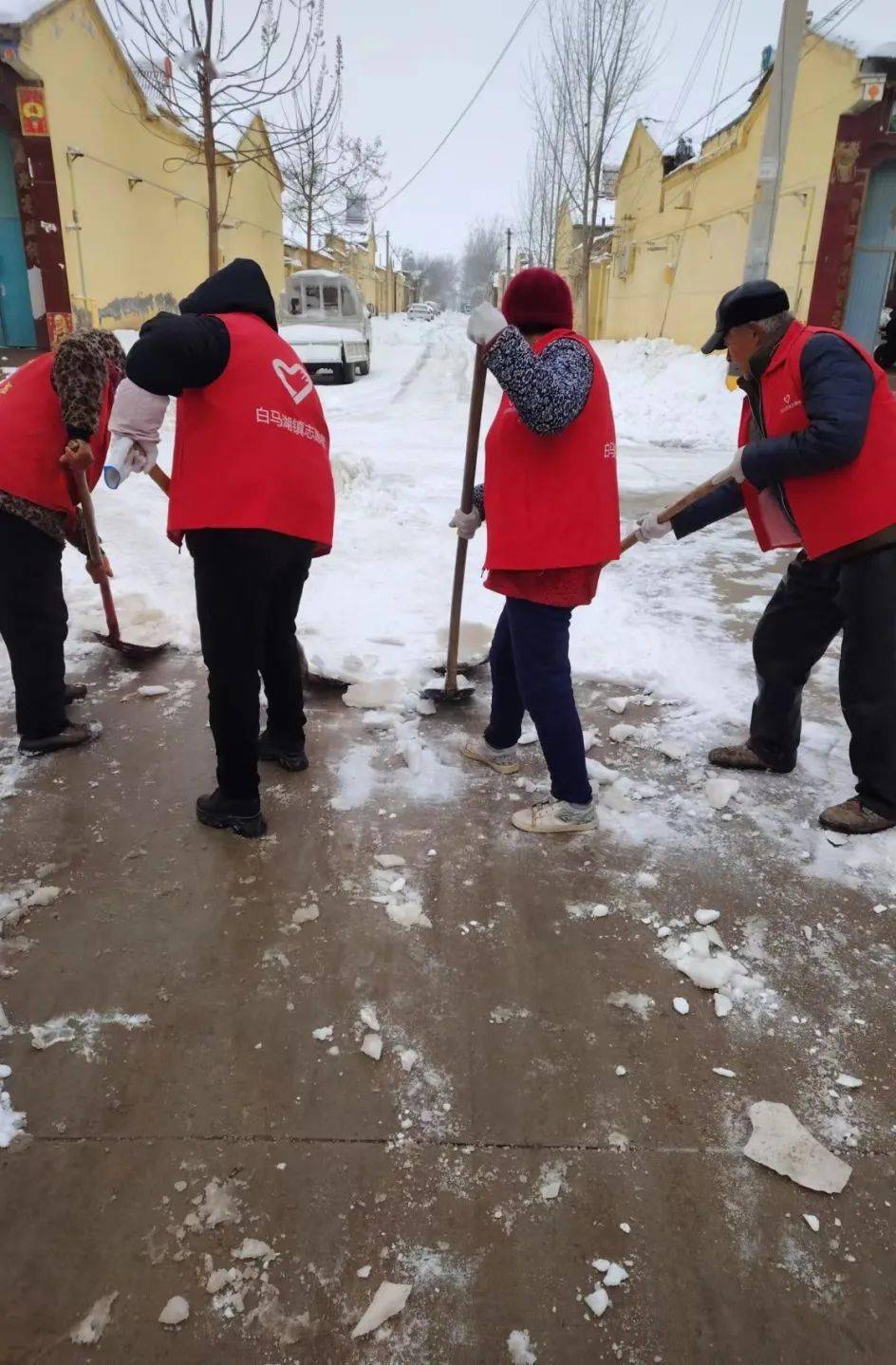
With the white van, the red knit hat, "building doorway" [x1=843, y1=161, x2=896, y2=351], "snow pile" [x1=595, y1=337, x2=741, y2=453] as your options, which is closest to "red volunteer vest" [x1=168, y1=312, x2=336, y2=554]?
the red knit hat

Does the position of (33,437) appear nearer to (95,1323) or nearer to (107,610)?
(107,610)

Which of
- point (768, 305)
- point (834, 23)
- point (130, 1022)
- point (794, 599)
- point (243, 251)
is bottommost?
point (130, 1022)

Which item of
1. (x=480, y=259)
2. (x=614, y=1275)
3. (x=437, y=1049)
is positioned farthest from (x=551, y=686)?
(x=480, y=259)

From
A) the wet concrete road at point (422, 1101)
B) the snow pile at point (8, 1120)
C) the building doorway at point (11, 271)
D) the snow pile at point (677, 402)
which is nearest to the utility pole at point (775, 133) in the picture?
the snow pile at point (677, 402)

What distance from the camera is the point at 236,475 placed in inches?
95.9

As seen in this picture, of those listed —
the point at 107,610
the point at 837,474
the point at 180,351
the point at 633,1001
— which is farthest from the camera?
the point at 107,610

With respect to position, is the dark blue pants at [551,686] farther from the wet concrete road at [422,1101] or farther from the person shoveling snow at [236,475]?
the person shoveling snow at [236,475]

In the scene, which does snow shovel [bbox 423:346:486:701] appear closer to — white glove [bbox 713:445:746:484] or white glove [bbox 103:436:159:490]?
white glove [bbox 713:445:746:484]

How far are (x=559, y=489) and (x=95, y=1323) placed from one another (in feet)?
7.04

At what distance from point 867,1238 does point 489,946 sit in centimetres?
104

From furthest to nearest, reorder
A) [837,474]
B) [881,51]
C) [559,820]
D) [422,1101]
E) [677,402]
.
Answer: [677,402], [881,51], [559,820], [837,474], [422,1101]

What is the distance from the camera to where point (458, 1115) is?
1822 mm

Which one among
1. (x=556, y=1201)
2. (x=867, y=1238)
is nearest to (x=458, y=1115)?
(x=556, y=1201)

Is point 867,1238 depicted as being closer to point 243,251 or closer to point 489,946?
point 489,946
